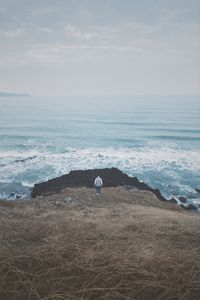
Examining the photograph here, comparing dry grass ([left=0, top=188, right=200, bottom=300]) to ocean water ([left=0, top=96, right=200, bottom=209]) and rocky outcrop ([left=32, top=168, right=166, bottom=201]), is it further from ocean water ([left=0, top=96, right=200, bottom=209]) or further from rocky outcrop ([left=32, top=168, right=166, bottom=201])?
ocean water ([left=0, top=96, right=200, bottom=209])

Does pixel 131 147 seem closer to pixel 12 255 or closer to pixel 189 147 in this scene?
pixel 189 147

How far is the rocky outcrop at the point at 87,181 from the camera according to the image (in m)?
19.8

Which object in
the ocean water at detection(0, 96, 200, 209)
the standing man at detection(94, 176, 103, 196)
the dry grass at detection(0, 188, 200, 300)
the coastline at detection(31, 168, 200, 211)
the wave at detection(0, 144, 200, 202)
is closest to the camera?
the dry grass at detection(0, 188, 200, 300)

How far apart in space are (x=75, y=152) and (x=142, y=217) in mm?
22874

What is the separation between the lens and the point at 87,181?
2109cm

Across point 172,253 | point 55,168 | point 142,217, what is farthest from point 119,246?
point 55,168

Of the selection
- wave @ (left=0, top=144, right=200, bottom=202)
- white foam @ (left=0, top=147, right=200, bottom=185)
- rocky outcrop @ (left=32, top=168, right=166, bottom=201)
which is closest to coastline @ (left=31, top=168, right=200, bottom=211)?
rocky outcrop @ (left=32, top=168, right=166, bottom=201)

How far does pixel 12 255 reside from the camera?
4.38 m

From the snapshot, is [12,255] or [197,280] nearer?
[197,280]

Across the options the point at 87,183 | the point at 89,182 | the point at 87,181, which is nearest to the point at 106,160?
the point at 87,181

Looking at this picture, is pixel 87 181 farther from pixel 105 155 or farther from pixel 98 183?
pixel 105 155

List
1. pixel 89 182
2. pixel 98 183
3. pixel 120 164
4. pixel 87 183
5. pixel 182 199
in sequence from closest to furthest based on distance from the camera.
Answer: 1. pixel 98 183
2. pixel 182 199
3. pixel 87 183
4. pixel 89 182
5. pixel 120 164

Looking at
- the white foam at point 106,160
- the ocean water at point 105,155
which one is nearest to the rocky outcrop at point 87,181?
the ocean water at point 105,155

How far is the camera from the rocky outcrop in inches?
778
